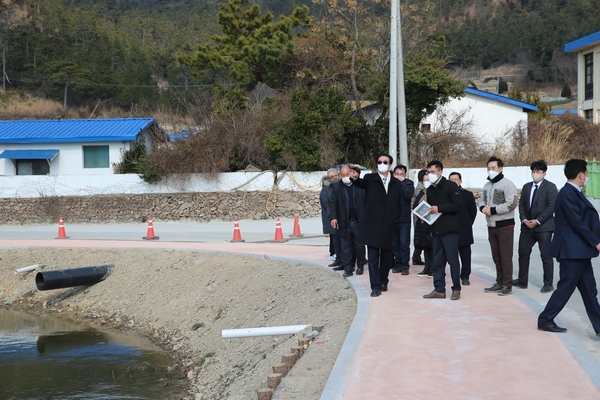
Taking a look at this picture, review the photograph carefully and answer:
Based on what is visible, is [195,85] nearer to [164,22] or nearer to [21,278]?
[164,22]

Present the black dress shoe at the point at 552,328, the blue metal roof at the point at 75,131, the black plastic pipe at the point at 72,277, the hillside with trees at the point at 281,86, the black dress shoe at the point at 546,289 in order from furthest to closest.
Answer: the blue metal roof at the point at 75,131
the hillside with trees at the point at 281,86
the black plastic pipe at the point at 72,277
the black dress shoe at the point at 546,289
the black dress shoe at the point at 552,328

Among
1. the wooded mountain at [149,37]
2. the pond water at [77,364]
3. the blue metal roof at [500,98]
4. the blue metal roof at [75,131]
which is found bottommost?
the pond water at [77,364]

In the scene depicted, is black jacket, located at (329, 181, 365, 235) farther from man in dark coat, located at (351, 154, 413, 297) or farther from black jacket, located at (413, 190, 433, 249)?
man in dark coat, located at (351, 154, 413, 297)

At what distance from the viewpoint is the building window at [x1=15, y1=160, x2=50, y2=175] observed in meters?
36.4

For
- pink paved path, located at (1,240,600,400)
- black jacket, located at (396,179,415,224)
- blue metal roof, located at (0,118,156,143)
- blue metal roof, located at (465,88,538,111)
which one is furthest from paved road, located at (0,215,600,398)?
blue metal roof, located at (465,88,538,111)

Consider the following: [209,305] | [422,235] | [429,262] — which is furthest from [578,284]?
[209,305]

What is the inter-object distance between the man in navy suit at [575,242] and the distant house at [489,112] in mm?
29353

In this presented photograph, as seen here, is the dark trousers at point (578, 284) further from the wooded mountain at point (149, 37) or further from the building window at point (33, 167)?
the building window at point (33, 167)

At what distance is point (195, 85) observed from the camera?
6500 centimetres

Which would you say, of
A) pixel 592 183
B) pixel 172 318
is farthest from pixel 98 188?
pixel 592 183

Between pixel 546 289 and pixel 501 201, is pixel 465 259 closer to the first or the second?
pixel 546 289

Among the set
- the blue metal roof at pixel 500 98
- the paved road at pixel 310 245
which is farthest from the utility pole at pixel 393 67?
the blue metal roof at pixel 500 98

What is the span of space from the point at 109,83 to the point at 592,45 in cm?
3661

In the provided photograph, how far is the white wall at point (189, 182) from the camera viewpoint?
3186 cm
